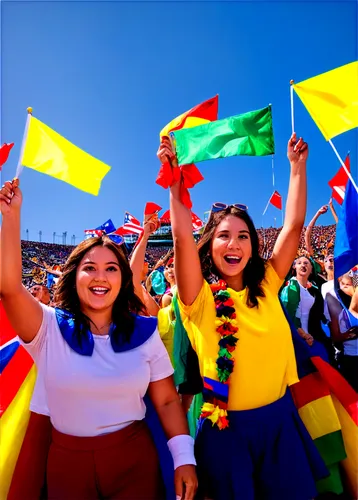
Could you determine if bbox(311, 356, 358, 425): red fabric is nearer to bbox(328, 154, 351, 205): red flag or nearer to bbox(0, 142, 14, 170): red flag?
bbox(0, 142, 14, 170): red flag

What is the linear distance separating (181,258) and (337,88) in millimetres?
2158

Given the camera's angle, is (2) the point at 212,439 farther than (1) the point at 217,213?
No

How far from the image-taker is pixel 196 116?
316cm

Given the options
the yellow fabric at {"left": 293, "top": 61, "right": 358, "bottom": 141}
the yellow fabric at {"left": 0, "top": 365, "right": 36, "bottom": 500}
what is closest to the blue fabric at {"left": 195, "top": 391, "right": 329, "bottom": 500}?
the yellow fabric at {"left": 0, "top": 365, "right": 36, "bottom": 500}

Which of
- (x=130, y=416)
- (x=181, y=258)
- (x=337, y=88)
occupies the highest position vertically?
(x=337, y=88)

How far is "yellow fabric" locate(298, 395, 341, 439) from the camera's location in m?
2.14

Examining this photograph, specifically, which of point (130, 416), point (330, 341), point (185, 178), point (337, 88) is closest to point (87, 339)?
point (130, 416)

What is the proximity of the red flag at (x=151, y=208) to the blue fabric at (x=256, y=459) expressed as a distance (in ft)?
7.64

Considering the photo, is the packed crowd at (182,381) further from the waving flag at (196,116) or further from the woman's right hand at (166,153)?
the waving flag at (196,116)

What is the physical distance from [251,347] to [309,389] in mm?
693

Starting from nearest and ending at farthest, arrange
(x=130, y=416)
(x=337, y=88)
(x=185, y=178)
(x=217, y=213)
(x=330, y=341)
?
(x=130, y=416), (x=185, y=178), (x=217, y=213), (x=337, y=88), (x=330, y=341)

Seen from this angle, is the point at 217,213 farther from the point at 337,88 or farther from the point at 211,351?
the point at 337,88

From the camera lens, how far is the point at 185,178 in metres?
2.08

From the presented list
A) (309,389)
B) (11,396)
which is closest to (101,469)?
(11,396)
